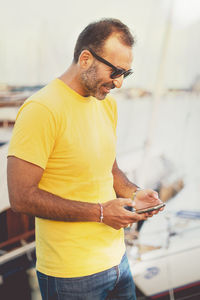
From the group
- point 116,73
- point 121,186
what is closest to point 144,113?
point 121,186

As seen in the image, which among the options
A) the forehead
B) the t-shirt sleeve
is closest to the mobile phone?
the t-shirt sleeve

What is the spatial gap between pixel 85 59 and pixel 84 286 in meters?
0.86

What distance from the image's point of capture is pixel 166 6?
2871mm

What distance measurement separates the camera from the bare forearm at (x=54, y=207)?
51.7 inches

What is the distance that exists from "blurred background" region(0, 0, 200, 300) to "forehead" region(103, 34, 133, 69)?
818mm

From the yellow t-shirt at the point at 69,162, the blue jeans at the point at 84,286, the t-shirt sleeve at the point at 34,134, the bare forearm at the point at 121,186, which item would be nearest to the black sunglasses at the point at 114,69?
the yellow t-shirt at the point at 69,162

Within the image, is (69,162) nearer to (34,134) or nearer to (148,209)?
(34,134)

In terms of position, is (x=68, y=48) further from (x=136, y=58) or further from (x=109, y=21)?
(x=109, y=21)

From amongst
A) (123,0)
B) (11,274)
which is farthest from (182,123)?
(11,274)

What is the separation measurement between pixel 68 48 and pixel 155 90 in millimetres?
871

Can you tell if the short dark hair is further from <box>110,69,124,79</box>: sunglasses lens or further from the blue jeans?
the blue jeans

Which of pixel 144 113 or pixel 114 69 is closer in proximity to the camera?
pixel 114 69

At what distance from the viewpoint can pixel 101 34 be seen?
4.73 ft

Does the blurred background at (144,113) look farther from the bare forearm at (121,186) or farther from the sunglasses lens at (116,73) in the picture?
the sunglasses lens at (116,73)
